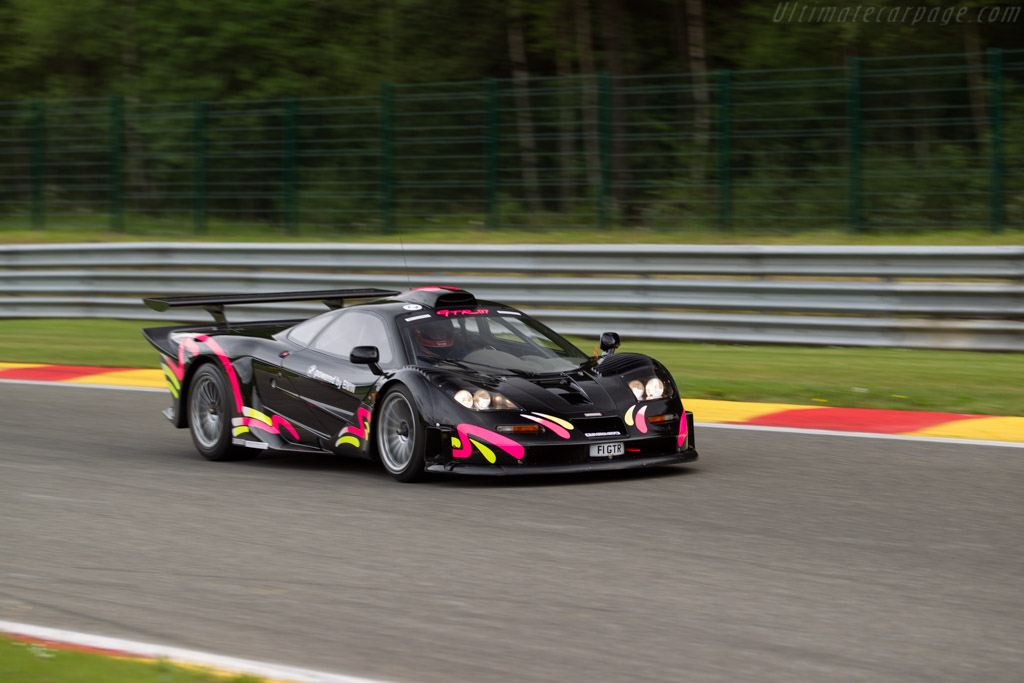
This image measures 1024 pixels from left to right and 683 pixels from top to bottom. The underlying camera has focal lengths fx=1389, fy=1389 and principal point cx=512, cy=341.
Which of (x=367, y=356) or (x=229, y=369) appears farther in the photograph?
(x=229, y=369)

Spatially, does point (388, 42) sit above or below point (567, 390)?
above

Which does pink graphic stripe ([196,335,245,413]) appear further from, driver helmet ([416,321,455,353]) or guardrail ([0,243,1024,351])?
guardrail ([0,243,1024,351])

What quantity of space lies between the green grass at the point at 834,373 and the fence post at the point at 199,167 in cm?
506

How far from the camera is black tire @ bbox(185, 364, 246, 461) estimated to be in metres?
9.80

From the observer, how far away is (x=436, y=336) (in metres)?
8.96

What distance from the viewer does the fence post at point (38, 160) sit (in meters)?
22.5

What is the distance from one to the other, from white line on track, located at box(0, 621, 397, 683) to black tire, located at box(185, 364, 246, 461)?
4.46 metres

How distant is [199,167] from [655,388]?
552 inches

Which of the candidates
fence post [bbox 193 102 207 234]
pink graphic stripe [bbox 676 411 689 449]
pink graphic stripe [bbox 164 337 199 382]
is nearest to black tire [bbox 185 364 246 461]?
pink graphic stripe [bbox 164 337 199 382]

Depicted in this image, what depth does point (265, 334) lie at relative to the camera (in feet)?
33.0

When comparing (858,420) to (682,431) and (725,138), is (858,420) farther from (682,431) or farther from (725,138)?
(725,138)

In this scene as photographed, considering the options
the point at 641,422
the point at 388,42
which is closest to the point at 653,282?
the point at 641,422

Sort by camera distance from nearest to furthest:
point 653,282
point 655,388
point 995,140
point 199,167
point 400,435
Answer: point 400,435, point 655,388, point 995,140, point 653,282, point 199,167

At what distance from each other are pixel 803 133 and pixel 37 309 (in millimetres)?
11115
